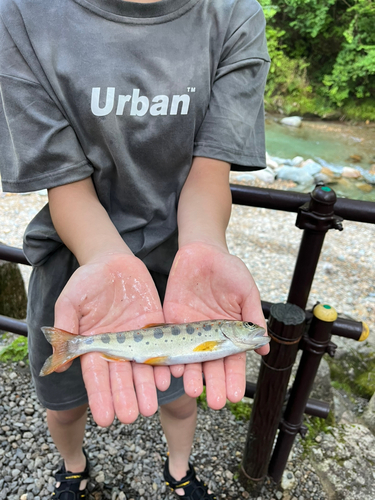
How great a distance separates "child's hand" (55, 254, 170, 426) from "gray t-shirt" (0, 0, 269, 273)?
202 millimetres

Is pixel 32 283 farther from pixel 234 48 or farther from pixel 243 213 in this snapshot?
pixel 243 213

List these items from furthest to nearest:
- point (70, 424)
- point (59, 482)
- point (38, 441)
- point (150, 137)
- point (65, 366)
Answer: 1. point (38, 441)
2. point (59, 482)
3. point (70, 424)
4. point (150, 137)
5. point (65, 366)

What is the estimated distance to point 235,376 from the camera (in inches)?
54.2

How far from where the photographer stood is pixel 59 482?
2018 mm

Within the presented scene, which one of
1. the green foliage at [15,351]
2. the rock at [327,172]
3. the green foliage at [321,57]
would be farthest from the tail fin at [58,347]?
the green foliage at [321,57]

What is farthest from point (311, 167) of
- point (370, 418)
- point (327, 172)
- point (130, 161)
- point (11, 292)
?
point (130, 161)

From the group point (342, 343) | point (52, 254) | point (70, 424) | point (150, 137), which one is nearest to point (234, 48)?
point (150, 137)

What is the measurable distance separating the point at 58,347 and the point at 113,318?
214mm

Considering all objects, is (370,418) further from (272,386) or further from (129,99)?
(129,99)

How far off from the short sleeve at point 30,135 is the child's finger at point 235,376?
83 centimetres

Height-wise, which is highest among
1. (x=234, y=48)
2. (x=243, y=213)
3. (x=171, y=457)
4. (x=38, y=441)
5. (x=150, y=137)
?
(x=234, y=48)

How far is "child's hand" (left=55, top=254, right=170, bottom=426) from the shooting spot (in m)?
1.28

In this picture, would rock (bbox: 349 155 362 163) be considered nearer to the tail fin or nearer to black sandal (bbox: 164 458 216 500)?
black sandal (bbox: 164 458 216 500)

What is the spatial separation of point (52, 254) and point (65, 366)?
47cm
